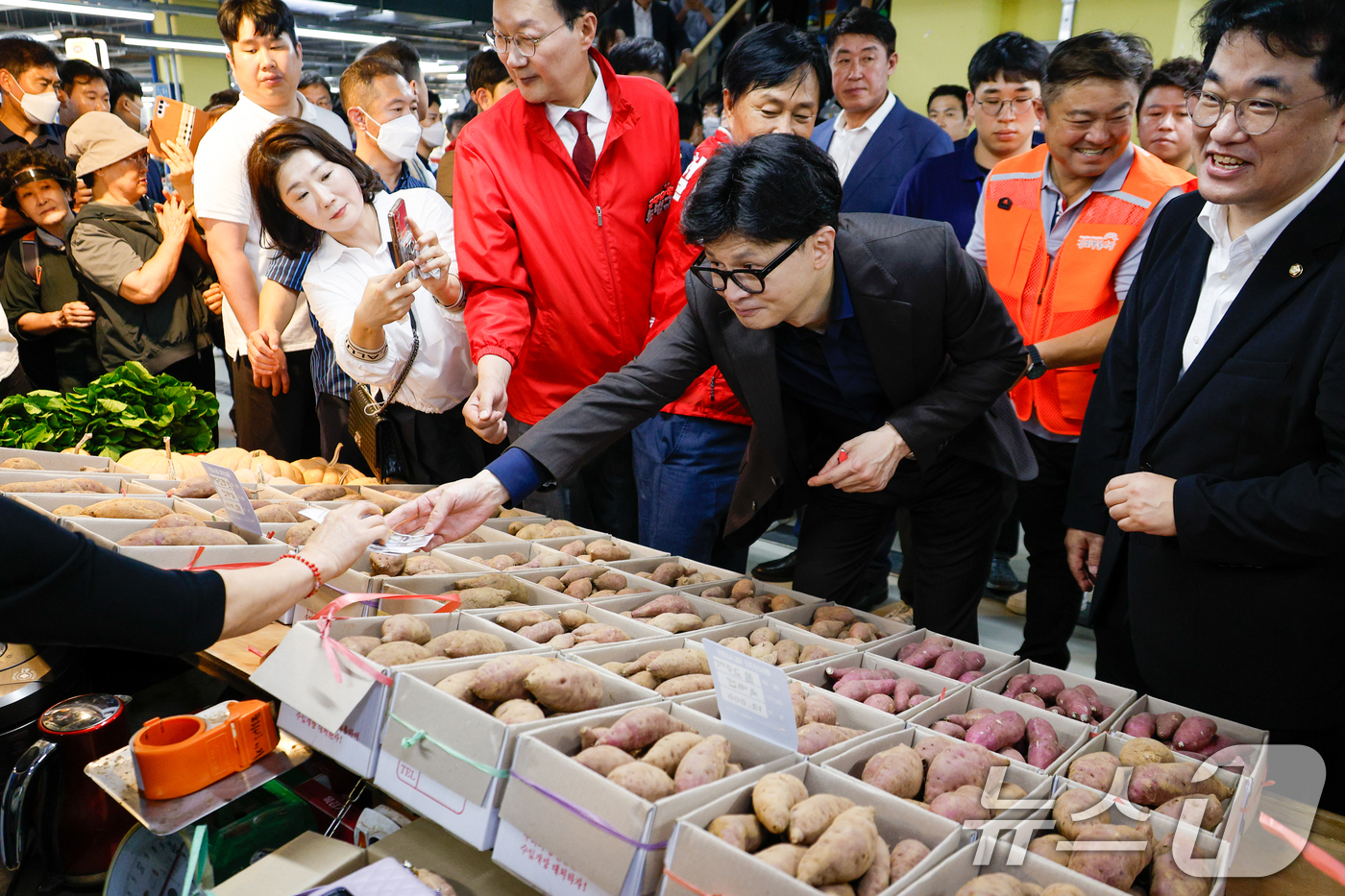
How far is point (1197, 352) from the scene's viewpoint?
148 centimetres

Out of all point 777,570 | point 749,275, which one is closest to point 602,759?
point 749,275

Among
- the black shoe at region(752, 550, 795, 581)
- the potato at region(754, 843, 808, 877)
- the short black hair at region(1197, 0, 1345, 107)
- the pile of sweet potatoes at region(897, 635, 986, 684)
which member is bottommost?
the black shoe at region(752, 550, 795, 581)

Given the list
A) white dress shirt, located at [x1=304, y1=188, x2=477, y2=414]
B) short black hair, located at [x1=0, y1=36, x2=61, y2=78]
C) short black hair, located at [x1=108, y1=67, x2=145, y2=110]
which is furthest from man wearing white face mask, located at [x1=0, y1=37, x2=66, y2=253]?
white dress shirt, located at [x1=304, y1=188, x2=477, y2=414]

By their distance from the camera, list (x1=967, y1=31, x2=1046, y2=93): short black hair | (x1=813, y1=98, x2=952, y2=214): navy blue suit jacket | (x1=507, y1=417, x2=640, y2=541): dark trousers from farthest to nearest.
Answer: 1. (x1=813, y1=98, x2=952, y2=214): navy blue suit jacket
2. (x1=967, y1=31, x2=1046, y2=93): short black hair
3. (x1=507, y1=417, x2=640, y2=541): dark trousers

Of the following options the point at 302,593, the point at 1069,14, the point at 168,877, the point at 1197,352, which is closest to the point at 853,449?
the point at 1197,352

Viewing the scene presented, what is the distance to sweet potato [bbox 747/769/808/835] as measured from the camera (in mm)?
1007

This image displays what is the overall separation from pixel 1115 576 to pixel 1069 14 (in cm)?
612

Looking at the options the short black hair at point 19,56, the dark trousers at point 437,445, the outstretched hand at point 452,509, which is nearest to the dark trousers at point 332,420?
the dark trousers at point 437,445

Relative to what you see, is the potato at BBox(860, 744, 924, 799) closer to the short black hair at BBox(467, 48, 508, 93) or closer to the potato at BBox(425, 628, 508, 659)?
the potato at BBox(425, 628, 508, 659)

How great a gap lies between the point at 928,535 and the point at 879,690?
73 cm

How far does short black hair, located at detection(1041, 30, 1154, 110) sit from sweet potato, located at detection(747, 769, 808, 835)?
1986 millimetres

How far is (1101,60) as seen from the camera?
88.1 inches

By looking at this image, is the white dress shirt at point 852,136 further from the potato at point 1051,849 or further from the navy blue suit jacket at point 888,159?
the potato at point 1051,849

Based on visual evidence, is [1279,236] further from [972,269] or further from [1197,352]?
[972,269]
